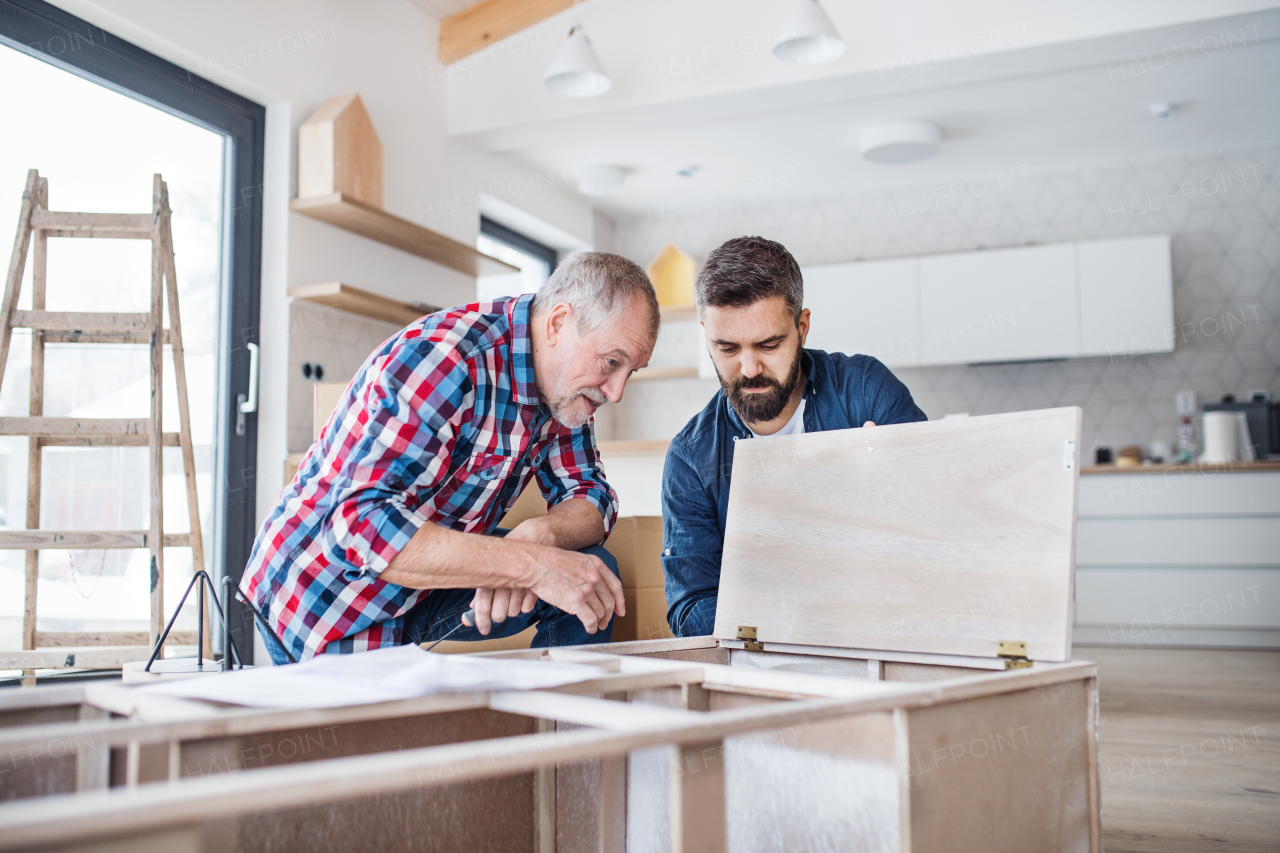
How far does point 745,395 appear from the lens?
169cm

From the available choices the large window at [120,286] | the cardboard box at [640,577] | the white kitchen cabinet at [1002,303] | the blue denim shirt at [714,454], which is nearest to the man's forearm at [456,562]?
the blue denim shirt at [714,454]

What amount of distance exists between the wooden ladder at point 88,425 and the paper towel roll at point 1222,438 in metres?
4.16

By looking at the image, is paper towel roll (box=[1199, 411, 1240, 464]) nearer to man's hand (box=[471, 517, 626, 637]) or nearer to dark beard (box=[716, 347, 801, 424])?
dark beard (box=[716, 347, 801, 424])

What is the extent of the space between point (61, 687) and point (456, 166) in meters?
3.58

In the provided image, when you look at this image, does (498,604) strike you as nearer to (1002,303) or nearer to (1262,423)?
(1002,303)

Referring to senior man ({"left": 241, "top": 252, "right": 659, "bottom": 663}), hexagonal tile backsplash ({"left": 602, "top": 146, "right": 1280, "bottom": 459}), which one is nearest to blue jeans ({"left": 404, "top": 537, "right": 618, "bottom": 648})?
senior man ({"left": 241, "top": 252, "right": 659, "bottom": 663})

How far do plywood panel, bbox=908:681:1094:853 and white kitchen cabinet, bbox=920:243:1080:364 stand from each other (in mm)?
4041

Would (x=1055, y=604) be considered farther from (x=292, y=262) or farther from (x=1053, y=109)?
(x=1053, y=109)

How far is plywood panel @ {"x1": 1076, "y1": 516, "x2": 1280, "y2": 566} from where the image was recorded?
4055mm

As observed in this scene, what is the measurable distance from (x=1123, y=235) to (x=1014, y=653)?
4509 millimetres

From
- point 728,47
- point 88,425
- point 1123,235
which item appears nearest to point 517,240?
point 728,47

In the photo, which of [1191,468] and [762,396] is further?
[1191,468]

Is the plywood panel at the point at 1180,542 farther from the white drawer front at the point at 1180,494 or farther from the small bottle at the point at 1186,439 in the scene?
the small bottle at the point at 1186,439

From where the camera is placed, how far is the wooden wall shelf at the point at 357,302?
3.05m
